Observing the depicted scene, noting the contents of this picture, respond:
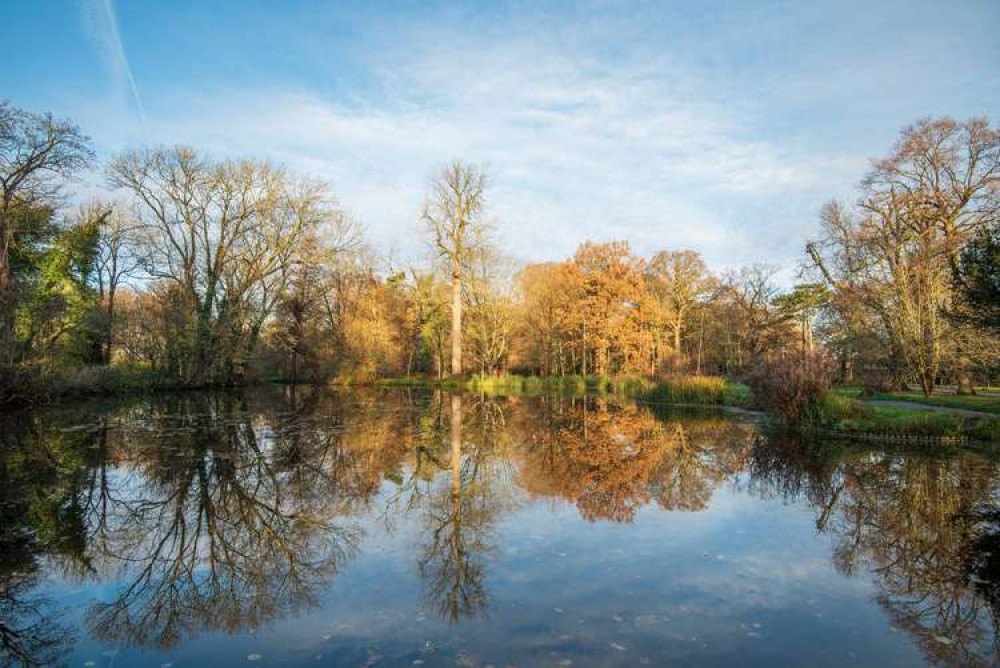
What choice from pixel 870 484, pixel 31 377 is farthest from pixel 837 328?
pixel 31 377

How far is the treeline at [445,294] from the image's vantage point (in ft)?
62.4

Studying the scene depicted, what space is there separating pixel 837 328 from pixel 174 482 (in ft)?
91.4

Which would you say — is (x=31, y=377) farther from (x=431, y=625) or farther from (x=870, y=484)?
(x=870, y=484)

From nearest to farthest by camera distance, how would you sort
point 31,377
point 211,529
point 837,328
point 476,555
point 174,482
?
point 476,555
point 211,529
point 174,482
point 31,377
point 837,328

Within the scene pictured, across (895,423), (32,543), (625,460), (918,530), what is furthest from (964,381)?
(32,543)

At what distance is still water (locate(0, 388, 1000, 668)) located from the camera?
386cm

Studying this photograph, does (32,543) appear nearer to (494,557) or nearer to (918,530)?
(494,557)

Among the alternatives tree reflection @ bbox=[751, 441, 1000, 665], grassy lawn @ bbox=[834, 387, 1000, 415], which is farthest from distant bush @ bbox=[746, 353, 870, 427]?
tree reflection @ bbox=[751, 441, 1000, 665]

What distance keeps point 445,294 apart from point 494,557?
34.4 metres

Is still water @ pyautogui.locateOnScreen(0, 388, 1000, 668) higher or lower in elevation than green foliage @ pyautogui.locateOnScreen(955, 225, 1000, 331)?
lower

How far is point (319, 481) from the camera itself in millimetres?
8398

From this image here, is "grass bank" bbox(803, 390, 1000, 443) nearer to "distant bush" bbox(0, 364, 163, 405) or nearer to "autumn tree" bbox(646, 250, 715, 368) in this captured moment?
"distant bush" bbox(0, 364, 163, 405)

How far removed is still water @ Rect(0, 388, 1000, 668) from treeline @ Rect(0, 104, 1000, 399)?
7963 millimetres

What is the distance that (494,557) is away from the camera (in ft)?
18.0
